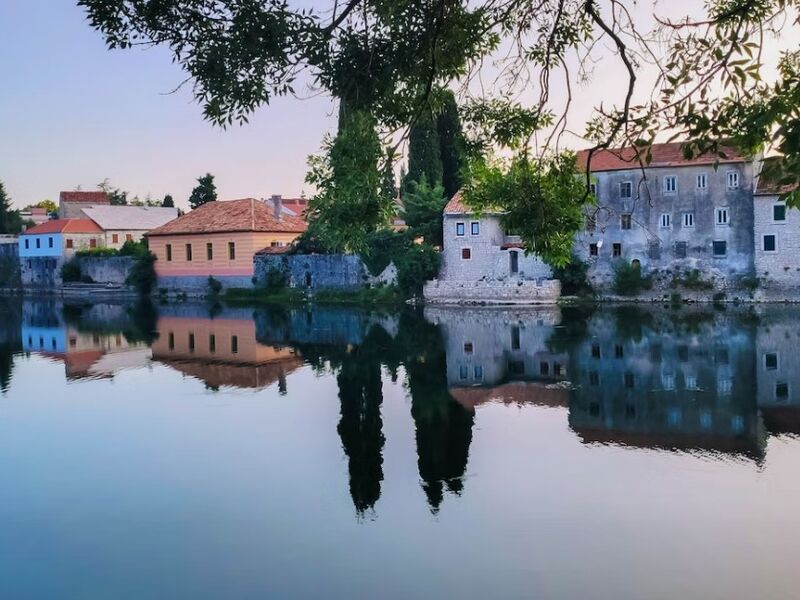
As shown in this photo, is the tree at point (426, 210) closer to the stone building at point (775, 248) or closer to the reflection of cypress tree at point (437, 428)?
the stone building at point (775, 248)

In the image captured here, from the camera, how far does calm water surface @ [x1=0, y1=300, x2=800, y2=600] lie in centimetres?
819

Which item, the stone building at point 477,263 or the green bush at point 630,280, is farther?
the stone building at point 477,263

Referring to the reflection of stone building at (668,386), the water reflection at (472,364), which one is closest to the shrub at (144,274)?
the water reflection at (472,364)

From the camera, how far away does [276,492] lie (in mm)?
10758

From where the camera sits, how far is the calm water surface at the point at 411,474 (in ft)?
26.9

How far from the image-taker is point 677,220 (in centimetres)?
3559

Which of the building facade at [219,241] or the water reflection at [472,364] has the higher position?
the building facade at [219,241]

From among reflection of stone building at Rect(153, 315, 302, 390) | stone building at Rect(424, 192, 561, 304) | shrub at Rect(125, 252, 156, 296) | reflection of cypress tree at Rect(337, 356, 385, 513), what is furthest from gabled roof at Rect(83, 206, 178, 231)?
reflection of cypress tree at Rect(337, 356, 385, 513)

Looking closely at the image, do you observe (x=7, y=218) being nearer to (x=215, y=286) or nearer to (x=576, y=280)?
(x=215, y=286)

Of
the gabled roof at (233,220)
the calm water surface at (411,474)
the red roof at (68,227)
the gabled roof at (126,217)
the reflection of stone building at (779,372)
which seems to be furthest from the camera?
the gabled roof at (126,217)

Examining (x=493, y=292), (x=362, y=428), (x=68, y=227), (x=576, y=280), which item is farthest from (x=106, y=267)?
(x=362, y=428)

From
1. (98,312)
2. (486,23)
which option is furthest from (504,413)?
(98,312)

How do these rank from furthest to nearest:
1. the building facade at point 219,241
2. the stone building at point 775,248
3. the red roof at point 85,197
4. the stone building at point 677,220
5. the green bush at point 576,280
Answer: the red roof at point 85,197
the building facade at point 219,241
the green bush at point 576,280
the stone building at point 677,220
the stone building at point 775,248

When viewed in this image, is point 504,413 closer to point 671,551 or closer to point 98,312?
point 671,551
